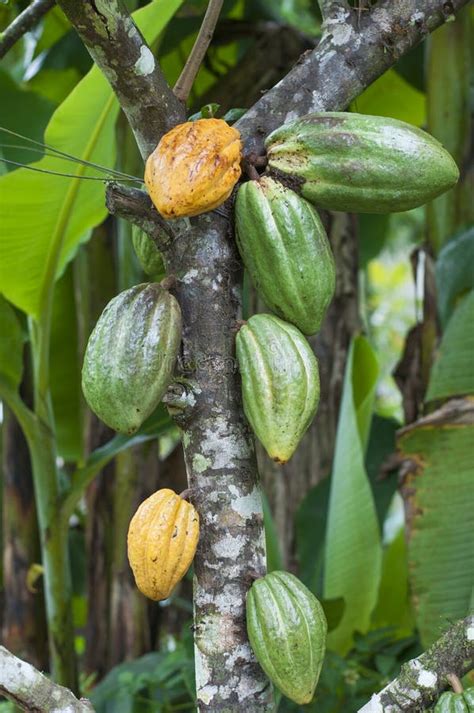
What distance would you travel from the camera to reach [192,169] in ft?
2.41

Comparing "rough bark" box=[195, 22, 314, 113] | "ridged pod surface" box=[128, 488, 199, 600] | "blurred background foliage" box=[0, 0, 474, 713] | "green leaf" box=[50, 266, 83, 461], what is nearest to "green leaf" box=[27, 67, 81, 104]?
"blurred background foliage" box=[0, 0, 474, 713]

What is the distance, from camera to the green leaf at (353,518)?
1363 mm

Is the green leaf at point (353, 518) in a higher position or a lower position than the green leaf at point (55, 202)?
lower

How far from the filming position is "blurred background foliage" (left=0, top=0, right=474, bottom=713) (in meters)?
1.24

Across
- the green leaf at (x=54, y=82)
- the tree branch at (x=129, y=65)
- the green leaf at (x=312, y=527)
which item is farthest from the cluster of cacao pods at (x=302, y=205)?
the green leaf at (x=54, y=82)

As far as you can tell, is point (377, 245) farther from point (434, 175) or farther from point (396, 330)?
point (396, 330)

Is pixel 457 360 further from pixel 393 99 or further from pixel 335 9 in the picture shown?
pixel 393 99

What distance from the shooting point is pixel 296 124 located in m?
0.79

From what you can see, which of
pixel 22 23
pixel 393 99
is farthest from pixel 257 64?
pixel 22 23

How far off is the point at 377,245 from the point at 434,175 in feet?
4.81

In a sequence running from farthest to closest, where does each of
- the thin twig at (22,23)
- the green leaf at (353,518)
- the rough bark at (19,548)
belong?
the rough bark at (19,548), the green leaf at (353,518), the thin twig at (22,23)

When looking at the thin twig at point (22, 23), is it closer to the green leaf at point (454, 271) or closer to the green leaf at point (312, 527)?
the green leaf at point (454, 271)

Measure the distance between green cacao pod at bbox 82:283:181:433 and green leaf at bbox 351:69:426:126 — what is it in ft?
4.20

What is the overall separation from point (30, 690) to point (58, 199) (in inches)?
31.7
